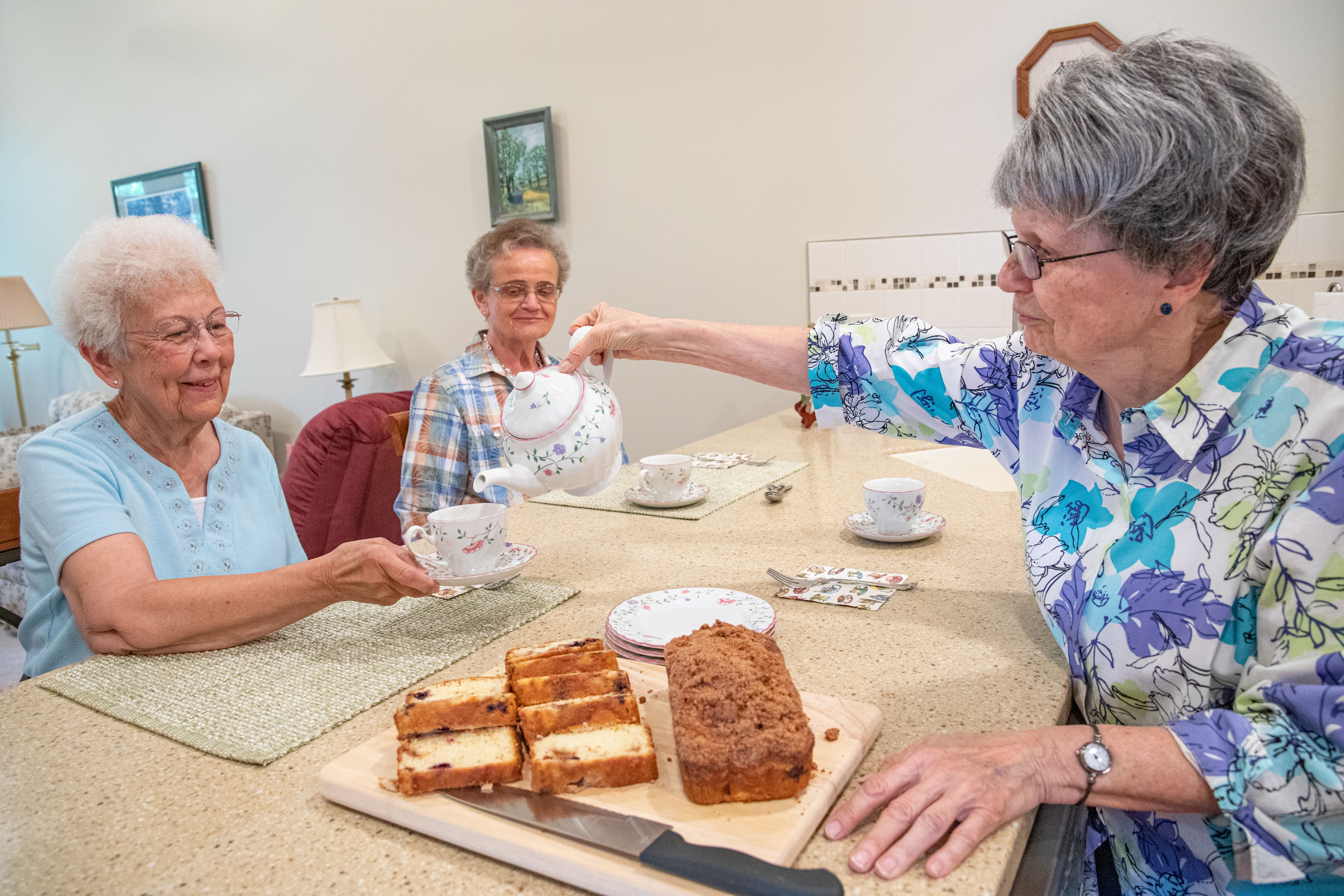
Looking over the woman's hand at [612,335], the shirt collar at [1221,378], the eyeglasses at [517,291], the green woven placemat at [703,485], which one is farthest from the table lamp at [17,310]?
the shirt collar at [1221,378]

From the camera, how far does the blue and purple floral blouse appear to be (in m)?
0.69

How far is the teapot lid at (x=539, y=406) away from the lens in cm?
99

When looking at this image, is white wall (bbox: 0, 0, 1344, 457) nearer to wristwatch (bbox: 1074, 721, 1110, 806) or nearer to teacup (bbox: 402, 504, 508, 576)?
teacup (bbox: 402, 504, 508, 576)

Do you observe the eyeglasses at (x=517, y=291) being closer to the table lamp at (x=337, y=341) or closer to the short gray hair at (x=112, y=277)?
the short gray hair at (x=112, y=277)

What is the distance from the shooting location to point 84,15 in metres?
5.02

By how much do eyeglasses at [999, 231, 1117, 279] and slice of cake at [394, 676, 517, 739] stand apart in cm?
68

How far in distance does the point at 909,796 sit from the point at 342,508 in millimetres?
2458

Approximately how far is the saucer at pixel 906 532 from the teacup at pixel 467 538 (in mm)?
587

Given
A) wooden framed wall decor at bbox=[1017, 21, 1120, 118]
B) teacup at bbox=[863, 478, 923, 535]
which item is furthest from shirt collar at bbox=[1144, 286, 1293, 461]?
wooden framed wall decor at bbox=[1017, 21, 1120, 118]

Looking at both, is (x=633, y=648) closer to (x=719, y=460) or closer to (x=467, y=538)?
(x=467, y=538)

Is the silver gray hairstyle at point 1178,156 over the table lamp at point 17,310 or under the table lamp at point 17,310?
over

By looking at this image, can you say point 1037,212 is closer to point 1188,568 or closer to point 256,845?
point 1188,568

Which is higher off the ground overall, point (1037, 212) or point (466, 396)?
point (1037, 212)

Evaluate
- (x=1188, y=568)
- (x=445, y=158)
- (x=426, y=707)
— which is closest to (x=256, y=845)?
(x=426, y=707)
